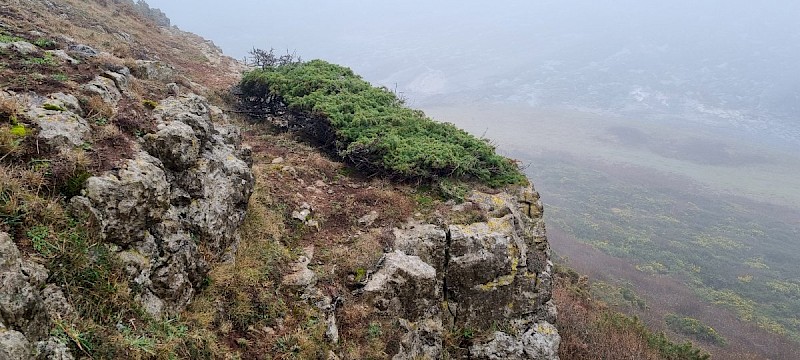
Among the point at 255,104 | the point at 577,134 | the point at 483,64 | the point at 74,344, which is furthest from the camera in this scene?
the point at 483,64

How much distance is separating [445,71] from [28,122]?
180331 mm

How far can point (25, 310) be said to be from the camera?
388cm

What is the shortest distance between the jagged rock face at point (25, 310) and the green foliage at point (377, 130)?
25.2 feet

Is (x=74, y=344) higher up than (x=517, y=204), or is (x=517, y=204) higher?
(x=517, y=204)

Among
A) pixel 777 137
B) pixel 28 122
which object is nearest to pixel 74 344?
pixel 28 122

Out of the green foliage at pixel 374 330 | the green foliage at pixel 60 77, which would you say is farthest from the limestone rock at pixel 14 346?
the green foliage at pixel 60 77

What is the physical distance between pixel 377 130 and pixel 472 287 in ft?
17.5

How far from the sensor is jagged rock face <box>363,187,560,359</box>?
847 cm

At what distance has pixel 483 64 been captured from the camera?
19300 centimetres

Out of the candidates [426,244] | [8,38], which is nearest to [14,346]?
[426,244]

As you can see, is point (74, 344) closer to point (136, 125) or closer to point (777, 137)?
point (136, 125)

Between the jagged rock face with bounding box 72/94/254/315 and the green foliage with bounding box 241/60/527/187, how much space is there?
3.90m

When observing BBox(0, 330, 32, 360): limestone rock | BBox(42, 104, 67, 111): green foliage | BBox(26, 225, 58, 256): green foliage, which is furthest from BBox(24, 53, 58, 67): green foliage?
BBox(0, 330, 32, 360): limestone rock

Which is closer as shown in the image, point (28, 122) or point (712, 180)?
point (28, 122)
